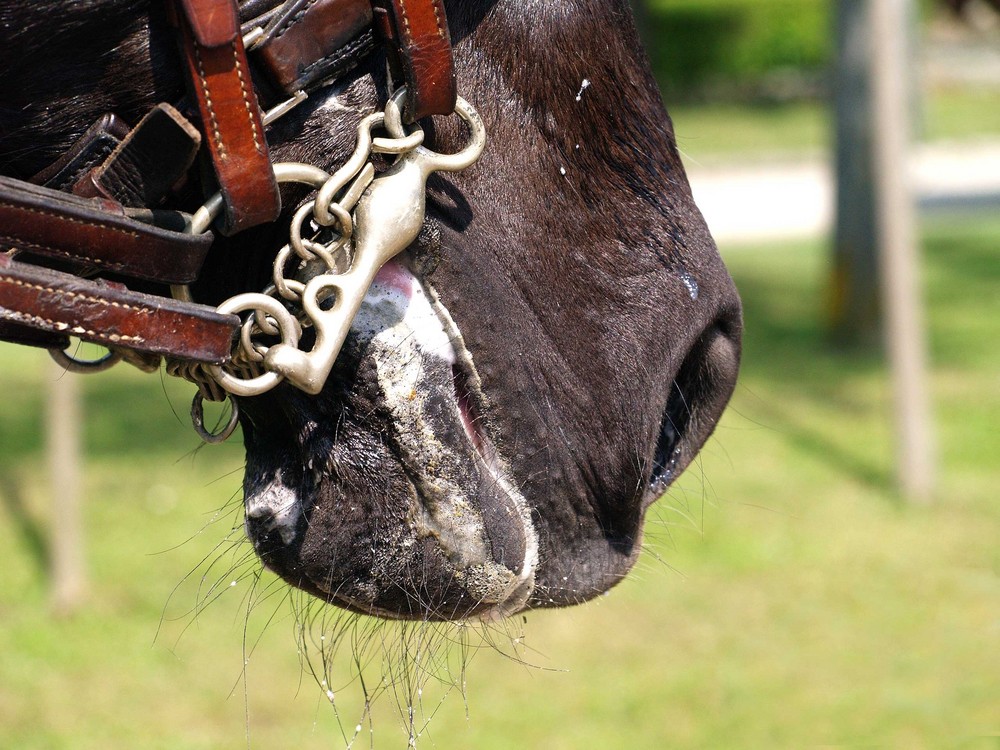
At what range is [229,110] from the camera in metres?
1.21

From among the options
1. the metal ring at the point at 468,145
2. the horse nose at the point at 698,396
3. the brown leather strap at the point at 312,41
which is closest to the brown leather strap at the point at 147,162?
the brown leather strap at the point at 312,41

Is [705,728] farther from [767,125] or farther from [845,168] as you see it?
[767,125]

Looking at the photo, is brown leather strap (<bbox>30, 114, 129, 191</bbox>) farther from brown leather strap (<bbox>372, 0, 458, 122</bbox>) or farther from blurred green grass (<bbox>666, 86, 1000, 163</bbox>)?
blurred green grass (<bbox>666, 86, 1000, 163</bbox>)

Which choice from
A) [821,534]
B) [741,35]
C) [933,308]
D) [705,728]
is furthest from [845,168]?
[741,35]

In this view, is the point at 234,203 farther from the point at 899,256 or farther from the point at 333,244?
the point at 899,256

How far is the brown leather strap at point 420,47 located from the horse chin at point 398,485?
195mm

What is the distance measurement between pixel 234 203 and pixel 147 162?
0.33 ft

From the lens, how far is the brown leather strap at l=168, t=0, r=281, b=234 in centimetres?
117

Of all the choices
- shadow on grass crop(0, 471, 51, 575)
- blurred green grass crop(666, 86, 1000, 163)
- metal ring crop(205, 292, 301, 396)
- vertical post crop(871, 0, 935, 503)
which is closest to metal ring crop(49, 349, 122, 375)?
metal ring crop(205, 292, 301, 396)

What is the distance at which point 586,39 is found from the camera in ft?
4.67

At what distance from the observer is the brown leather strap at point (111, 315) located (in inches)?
45.5

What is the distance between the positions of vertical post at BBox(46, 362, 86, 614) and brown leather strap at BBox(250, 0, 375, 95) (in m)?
3.55

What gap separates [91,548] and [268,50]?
452 centimetres

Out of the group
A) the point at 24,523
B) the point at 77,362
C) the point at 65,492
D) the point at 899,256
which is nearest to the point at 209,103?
the point at 77,362
